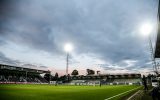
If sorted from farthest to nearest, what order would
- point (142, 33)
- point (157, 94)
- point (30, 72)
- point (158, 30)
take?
point (30, 72)
point (142, 33)
point (158, 30)
point (157, 94)

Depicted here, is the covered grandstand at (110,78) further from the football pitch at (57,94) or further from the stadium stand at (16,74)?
the football pitch at (57,94)

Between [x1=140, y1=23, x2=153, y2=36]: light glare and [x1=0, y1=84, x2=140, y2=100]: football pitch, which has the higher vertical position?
[x1=140, y1=23, x2=153, y2=36]: light glare

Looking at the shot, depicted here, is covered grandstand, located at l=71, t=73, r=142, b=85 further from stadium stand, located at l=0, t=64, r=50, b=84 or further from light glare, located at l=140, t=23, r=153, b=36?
light glare, located at l=140, t=23, r=153, b=36

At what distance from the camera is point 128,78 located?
94.6 metres

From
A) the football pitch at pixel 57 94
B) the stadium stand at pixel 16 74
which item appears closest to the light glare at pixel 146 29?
the football pitch at pixel 57 94

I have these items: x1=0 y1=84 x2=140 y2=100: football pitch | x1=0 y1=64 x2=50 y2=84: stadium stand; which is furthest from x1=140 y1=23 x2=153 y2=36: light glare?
x1=0 y1=64 x2=50 y2=84: stadium stand

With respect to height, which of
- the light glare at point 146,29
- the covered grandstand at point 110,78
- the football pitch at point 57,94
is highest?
the light glare at point 146,29

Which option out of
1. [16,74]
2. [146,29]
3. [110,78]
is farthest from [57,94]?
[110,78]

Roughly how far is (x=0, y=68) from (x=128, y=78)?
240ft

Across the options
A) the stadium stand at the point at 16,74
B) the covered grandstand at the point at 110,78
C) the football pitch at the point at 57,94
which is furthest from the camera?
the covered grandstand at the point at 110,78

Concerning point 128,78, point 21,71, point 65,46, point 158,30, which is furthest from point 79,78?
point 158,30

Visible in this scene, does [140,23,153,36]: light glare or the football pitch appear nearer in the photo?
the football pitch

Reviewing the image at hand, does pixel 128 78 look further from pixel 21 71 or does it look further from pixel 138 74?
pixel 21 71

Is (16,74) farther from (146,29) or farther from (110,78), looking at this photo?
(146,29)
